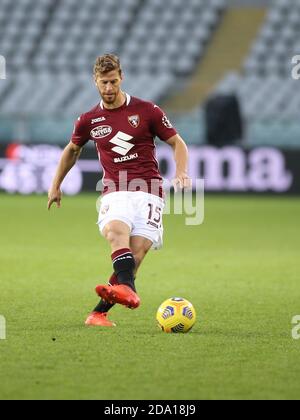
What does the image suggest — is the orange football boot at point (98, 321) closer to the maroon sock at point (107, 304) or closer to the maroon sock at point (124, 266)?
the maroon sock at point (107, 304)

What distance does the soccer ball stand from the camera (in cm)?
738

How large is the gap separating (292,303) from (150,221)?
211 cm

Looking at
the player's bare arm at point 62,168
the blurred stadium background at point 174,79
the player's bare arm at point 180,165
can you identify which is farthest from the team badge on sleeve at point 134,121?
the blurred stadium background at point 174,79

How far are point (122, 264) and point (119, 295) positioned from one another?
1.35 feet

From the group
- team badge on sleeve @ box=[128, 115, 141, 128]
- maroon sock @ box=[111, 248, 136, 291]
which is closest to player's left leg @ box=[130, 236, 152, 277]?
maroon sock @ box=[111, 248, 136, 291]

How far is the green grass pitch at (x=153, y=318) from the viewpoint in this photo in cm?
557

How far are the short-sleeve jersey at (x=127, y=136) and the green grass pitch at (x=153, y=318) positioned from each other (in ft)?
3.65

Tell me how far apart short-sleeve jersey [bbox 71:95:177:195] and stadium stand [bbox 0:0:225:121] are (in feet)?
59.1

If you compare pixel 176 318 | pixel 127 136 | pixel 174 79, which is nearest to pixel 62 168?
pixel 127 136

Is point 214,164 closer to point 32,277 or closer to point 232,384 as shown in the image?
point 32,277

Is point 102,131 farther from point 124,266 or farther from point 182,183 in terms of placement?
point 124,266

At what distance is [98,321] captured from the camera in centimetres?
767

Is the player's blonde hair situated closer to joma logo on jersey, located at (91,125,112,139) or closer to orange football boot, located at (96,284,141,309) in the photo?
joma logo on jersey, located at (91,125,112,139)

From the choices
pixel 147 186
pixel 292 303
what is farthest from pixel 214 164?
pixel 147 186
